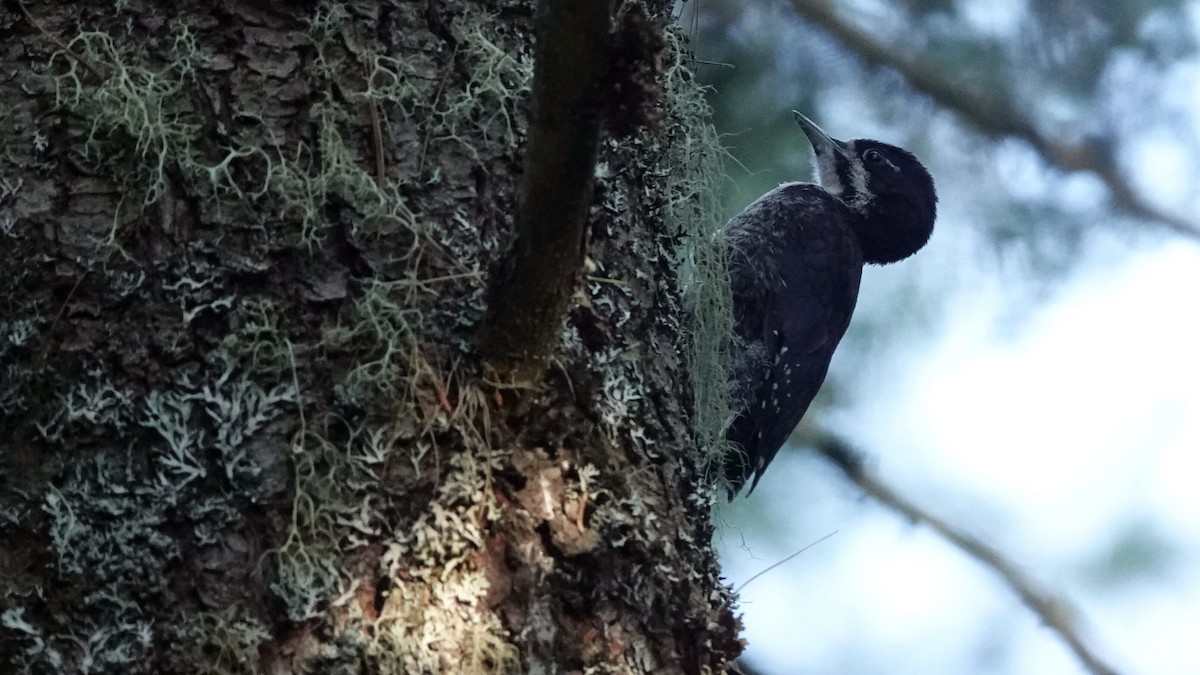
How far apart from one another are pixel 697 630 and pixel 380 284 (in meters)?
0.60

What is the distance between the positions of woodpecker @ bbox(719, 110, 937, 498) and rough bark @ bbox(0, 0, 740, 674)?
4.47ft

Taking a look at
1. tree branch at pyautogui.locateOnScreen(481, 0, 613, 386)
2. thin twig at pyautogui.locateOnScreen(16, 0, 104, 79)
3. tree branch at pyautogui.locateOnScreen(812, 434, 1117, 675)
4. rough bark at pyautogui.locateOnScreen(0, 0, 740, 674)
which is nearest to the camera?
tree branch at pyautogui.locateOnScreen(481, 0, 613, 386)

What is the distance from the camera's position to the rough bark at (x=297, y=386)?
1.25 metres

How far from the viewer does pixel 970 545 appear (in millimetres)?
3512

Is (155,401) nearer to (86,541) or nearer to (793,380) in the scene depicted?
(86,541)

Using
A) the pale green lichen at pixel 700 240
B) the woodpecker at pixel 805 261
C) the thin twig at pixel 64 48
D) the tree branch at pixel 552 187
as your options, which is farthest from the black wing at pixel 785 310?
the thin twig at pixel 64 48

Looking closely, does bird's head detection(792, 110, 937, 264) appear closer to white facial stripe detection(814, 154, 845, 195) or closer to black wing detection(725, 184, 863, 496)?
white facial stripe detection(814, 154, 845, 195)

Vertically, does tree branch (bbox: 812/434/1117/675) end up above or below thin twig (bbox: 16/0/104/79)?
below

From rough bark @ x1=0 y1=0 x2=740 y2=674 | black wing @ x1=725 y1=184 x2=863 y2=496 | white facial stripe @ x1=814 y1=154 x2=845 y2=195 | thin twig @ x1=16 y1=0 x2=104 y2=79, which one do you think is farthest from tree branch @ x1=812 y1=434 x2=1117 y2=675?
thin twig @ x1=16 y1=0 x2=104 y2=79

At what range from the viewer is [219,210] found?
140 centimetres

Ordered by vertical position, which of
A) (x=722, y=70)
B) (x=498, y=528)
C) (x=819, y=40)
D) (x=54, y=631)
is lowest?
(x=54, y=631)

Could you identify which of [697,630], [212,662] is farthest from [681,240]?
[212,662]

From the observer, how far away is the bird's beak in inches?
134

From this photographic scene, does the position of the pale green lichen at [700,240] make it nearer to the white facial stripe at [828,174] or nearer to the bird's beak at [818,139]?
the bird's beak at [818,139]
